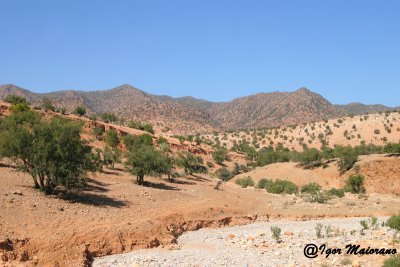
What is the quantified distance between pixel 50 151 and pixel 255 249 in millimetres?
10786

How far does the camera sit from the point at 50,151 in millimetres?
21578

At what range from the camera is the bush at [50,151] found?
848 inches

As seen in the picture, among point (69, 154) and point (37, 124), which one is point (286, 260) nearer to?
point (69, 154)

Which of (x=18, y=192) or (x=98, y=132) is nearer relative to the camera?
(x=18, y=192)

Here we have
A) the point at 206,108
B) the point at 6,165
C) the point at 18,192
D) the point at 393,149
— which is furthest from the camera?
the point at 206,108

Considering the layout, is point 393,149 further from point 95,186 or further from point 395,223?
point 95,186

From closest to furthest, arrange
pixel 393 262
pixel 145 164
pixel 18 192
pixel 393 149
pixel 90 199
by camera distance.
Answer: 1. pixel 393 262
2. pixel 18 192
3. pixel 90 199
4. pixel 145 164
5. pixel 393 149

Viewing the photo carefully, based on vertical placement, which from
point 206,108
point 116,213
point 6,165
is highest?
point 206,108

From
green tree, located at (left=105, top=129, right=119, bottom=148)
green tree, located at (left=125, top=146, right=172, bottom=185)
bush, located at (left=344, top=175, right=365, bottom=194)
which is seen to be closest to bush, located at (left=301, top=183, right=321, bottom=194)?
bush, located at (left=344, top=175, right=365, bottom=194)

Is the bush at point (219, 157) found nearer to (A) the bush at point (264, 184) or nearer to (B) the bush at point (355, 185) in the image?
(A) the bush at point (264, 184)

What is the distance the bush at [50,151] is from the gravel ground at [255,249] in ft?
20.5

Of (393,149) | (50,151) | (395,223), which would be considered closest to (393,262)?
(395,223)

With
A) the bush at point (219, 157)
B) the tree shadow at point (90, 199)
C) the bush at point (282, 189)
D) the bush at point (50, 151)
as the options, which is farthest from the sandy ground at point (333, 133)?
the bush at point (50, 151)

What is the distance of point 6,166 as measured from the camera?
28.2 meters
